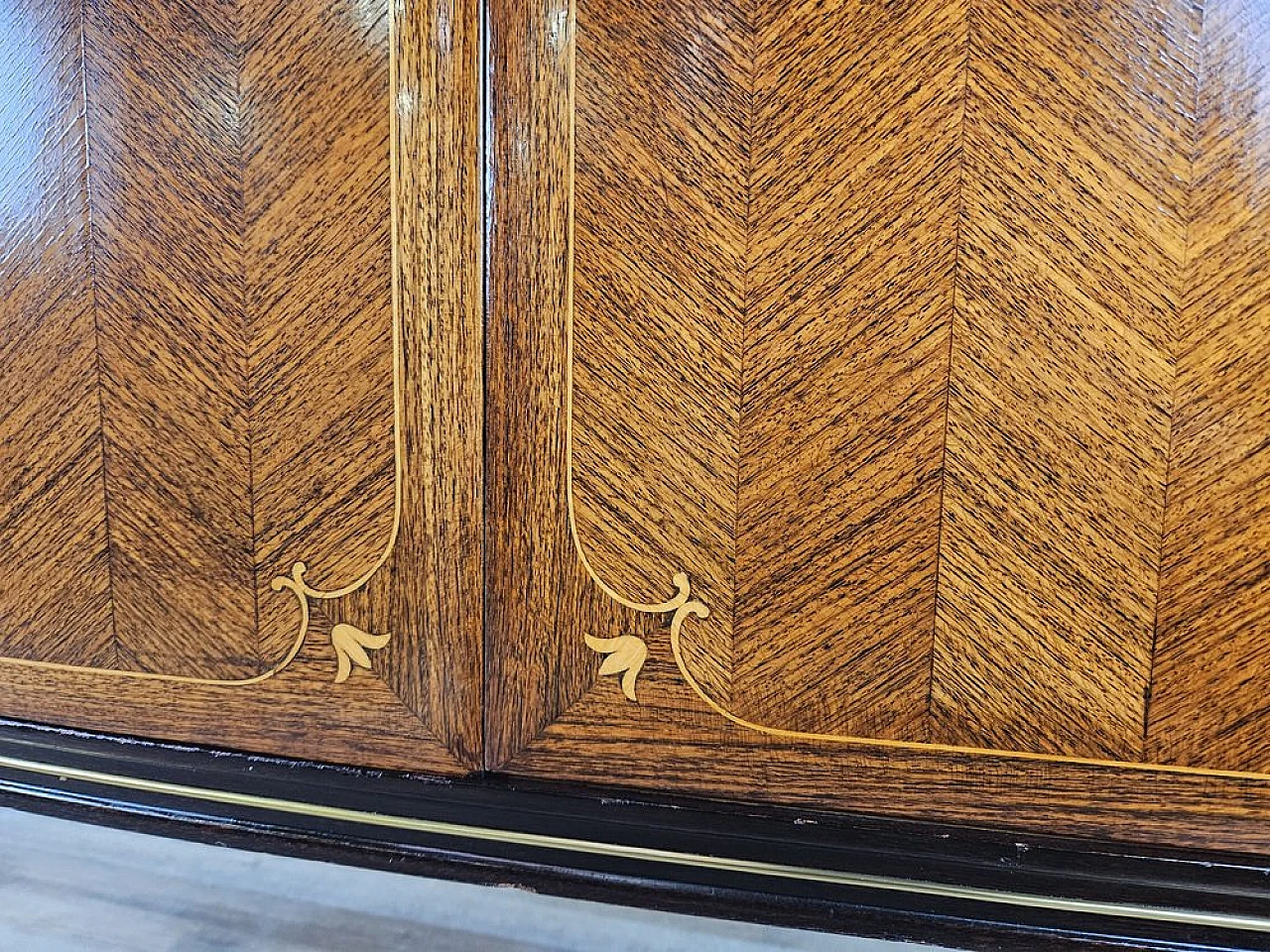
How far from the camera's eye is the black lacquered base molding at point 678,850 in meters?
0.50

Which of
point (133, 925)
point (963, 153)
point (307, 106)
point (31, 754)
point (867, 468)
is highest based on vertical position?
point (307, 106)

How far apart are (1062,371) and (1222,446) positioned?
0.09 metres

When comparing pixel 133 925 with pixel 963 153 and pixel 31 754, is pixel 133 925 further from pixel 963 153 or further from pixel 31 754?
pixel 963 153

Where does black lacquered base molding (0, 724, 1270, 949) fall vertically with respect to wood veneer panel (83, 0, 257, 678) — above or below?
below

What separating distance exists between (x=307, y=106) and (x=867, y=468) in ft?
1.38

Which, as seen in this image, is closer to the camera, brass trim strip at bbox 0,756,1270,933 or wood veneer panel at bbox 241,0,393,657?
brass trim strip at bbox 0,756,1270,933

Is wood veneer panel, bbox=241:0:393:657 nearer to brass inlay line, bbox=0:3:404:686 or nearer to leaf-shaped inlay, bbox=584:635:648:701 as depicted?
brass inlay line, bbox=0:3:404:686

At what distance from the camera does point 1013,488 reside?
0.53 m

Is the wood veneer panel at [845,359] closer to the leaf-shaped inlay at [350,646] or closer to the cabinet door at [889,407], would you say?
the cabinet door at [889,407]

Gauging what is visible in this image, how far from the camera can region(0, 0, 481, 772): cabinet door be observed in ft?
1.97

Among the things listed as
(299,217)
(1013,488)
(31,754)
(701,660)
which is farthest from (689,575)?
(31,754)

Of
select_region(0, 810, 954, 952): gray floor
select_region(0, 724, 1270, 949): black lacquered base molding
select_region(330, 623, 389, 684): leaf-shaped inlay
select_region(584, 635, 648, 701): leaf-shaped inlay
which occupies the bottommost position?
select_region(0, 810, 954, 952): gray floor

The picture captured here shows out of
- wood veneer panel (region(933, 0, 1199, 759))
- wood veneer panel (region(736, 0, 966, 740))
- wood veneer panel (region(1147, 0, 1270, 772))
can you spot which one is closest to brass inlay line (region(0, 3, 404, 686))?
wood veneer panel (region(736, 0, 966, 740))

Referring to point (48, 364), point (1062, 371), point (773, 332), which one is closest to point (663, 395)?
point (773, 332)
